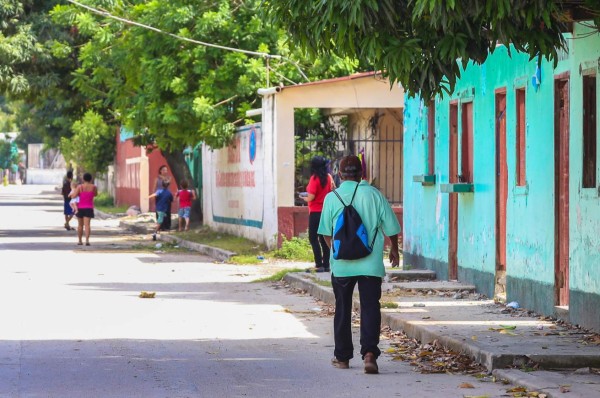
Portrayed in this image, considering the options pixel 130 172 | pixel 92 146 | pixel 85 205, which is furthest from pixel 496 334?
pixel 92 146

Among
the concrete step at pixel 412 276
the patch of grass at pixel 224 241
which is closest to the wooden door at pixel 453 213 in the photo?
the concrete step at pixel 412 276

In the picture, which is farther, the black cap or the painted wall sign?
the painted wall sign

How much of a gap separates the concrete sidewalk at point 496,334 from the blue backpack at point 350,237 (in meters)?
1.31

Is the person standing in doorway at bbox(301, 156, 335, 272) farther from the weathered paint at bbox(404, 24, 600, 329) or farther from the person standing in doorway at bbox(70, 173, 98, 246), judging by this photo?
the person standing in doorway at bbox(70, 173, 98, 246)

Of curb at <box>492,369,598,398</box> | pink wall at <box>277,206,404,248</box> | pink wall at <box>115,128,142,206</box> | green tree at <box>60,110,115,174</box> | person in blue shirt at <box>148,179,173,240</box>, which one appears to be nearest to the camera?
curb at <box>492,369,598,398</box>

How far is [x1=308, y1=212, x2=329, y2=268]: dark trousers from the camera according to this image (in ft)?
64.7

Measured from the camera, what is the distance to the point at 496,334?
11984 millimetres

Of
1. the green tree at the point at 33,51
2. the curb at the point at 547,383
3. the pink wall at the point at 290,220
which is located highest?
the green tree at the point at 33,51

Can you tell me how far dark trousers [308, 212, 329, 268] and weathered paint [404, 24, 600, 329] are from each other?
139 centimetres

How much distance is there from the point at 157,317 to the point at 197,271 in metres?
7.87

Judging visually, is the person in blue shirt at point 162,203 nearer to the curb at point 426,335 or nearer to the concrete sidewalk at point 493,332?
the concrete sidewalk at point 493,332

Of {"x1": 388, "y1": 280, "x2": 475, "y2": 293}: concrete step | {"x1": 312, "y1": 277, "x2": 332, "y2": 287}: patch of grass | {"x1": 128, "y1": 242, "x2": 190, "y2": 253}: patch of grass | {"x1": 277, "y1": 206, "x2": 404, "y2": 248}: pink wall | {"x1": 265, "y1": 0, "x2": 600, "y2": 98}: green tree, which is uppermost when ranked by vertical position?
{"x1": 265, "y1": 0, "x2": 600, "y2": 98}: green tree

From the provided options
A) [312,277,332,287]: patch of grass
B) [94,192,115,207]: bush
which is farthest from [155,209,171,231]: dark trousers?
[94,192,115,207]: bush

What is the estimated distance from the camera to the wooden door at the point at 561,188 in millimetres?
13125
